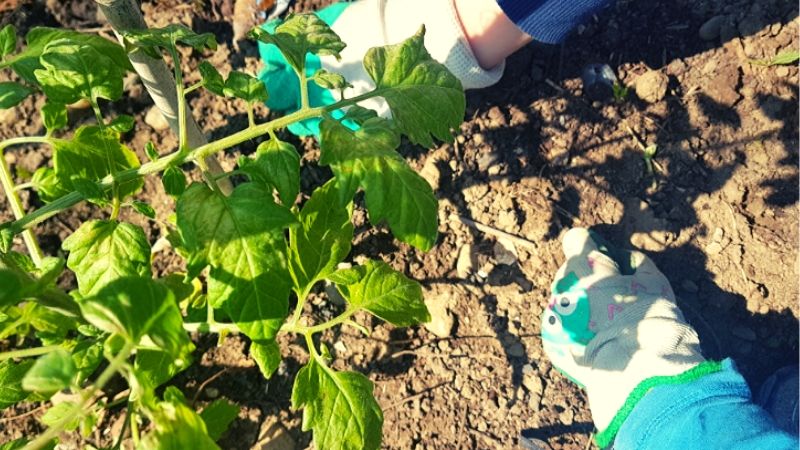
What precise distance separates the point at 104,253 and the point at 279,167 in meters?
0.37

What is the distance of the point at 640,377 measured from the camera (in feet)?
7.07

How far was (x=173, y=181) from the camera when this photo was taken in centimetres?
128

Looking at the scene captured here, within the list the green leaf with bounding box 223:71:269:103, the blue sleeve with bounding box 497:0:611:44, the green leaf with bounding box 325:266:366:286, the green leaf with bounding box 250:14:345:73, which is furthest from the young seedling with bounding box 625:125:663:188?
the green leaf with bounding box 223:71:269:103

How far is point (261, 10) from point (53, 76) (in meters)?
1.22

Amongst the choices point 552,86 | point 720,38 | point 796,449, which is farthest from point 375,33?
point 796,449

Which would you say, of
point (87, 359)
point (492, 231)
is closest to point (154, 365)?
point (87, 359)

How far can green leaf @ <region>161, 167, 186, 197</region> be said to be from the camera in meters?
1.26

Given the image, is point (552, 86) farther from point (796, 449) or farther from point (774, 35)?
point (796, 449)

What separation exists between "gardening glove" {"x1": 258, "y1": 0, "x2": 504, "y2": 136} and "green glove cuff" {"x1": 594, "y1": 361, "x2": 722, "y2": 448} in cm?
112

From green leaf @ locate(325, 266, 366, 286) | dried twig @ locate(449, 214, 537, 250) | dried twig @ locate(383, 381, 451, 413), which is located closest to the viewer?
green leaf @ locate(325, 266, 366, 286)

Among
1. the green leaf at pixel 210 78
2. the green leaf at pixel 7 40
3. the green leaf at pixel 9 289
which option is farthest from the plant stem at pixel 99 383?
the green leaf at pixel 7 40

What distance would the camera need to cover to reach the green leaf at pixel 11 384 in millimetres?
1379

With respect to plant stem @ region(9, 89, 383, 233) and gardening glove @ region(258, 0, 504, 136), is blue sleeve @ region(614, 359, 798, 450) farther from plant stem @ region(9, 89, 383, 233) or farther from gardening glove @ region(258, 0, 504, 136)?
plant stem @ region(9, 89, 383, 233)

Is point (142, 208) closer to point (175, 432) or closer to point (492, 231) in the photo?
point (175, 432)
